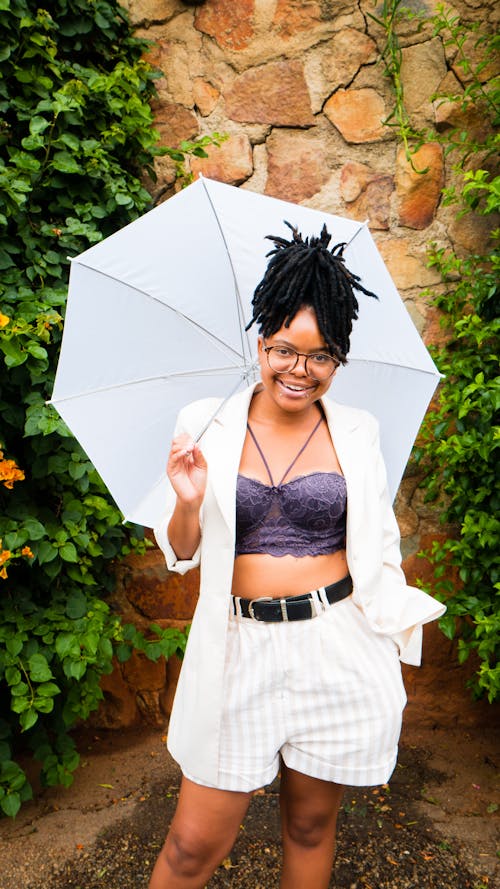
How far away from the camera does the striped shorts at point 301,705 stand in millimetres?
1584

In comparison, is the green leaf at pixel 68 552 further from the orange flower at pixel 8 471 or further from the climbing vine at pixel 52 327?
the orange flower at pixel 8 471

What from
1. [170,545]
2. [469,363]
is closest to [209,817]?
[170,545]

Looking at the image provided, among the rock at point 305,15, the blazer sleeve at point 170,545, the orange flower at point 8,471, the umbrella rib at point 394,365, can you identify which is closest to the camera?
the blazer sleeve at point 170,545

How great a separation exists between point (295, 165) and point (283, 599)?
1893 mm

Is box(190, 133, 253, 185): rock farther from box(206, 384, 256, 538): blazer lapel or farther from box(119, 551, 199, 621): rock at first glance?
box(119, 551, 199, 621): rock

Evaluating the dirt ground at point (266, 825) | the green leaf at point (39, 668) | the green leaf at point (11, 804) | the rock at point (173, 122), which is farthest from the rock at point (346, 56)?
the green leaf at point (11, 804)

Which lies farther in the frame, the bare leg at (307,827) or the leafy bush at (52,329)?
the leafy bush at (52,329)

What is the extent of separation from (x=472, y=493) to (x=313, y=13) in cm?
191

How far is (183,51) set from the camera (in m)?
2.78

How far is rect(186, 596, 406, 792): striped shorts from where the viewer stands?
62.4 inches

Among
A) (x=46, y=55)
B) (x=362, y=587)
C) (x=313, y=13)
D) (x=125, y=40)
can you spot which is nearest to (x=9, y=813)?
(x=362, y=587)

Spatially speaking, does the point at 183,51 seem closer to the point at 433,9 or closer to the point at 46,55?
the point at 46,55

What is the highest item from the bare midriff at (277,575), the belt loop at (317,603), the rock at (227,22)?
the rock at (227,22)

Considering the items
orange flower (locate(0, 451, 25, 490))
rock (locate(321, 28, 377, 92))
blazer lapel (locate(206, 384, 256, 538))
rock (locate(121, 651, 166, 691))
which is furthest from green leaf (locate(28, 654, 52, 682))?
rock (locate(321, 28, 377, 92))
